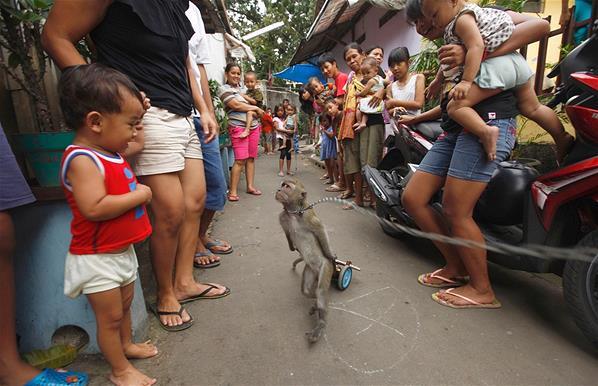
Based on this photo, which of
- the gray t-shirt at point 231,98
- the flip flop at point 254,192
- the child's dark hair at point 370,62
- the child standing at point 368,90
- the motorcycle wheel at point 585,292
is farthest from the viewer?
the flip flop at point 254,192

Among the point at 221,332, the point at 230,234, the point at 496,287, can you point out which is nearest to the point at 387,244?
the point at 496,287

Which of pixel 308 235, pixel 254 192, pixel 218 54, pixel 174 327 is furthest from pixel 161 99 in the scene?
pixel 218 54

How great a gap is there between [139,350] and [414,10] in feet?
8.47

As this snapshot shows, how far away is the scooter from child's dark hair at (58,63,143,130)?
4.64ft

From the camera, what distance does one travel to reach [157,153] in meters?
1.80

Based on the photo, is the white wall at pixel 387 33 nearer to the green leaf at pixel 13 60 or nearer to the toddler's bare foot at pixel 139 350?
the green leaf at pixel 13 60

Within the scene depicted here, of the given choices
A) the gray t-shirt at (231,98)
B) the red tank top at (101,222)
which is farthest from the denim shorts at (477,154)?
the gray t-shirt at (231,98)

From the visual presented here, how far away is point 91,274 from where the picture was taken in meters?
1.36

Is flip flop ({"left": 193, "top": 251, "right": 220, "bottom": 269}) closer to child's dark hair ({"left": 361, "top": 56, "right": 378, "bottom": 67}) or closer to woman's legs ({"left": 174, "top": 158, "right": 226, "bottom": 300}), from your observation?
woman's legs ({"left": 174, "top": 158, "right": 226, "bottom": 300})

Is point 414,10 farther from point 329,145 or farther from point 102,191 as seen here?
point 329,145

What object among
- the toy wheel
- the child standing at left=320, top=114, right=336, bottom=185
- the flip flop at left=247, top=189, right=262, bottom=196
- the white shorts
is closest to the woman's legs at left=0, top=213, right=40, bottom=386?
the white shorts

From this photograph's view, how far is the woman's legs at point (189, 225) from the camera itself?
6.84ft

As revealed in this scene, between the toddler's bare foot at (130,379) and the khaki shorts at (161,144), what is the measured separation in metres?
0.98

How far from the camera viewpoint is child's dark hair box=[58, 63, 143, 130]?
51.8 inches
